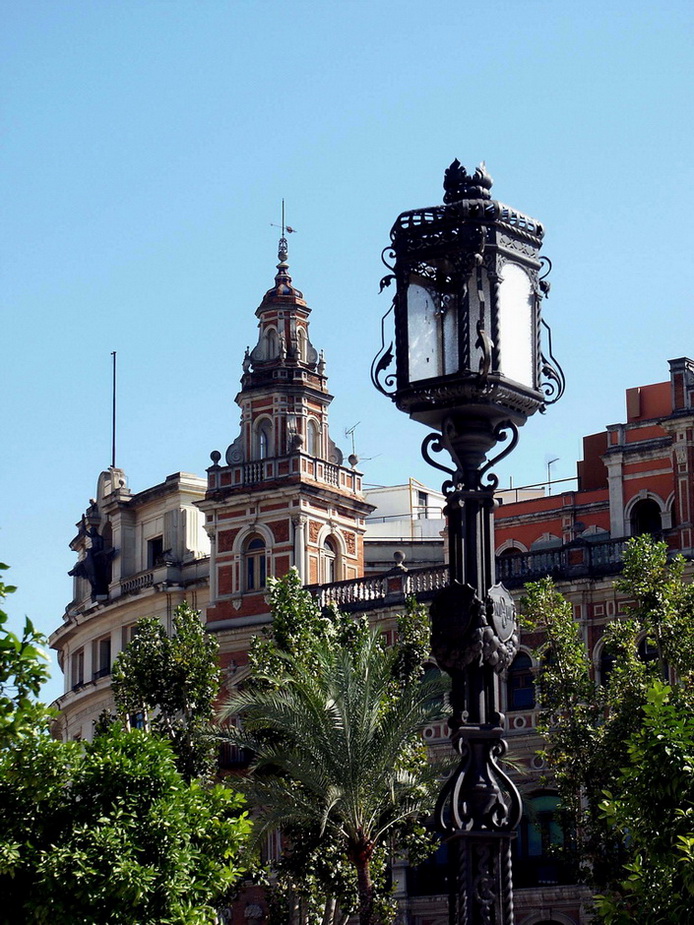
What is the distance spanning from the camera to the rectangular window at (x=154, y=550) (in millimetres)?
63250

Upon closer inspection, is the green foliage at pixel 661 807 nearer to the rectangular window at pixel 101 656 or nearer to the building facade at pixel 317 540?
the building facade at pixel 317 540

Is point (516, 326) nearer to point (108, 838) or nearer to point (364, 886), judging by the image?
point (108, 838)

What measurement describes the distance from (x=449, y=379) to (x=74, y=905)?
16.9m

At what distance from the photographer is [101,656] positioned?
63.5 metres

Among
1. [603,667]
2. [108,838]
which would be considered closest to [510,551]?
[603,667]

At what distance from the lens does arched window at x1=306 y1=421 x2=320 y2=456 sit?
186 ft

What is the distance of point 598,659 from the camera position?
47750 millimetres

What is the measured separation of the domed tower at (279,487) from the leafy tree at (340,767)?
18315 mm

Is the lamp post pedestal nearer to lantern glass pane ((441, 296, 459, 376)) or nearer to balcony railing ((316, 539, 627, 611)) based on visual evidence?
lantern glass pane ((441, 296, 459, 376))

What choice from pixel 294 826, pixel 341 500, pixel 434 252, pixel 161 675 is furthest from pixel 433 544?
pixel 434 252

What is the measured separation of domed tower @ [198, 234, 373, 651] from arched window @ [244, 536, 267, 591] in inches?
1.2

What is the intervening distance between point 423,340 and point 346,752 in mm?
23830

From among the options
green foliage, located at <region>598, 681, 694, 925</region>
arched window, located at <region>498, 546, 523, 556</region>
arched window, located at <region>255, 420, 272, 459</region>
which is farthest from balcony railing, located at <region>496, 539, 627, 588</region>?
green foliage, located at <region>598, 681, 694, 925</region>

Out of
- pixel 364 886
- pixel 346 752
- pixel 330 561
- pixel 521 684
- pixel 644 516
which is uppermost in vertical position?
pixel 644 516
